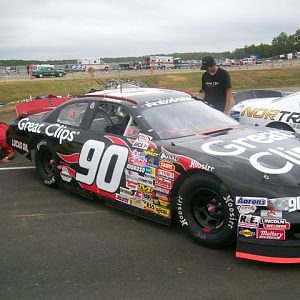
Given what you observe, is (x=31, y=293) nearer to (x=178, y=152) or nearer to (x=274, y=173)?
(x=178, y=152)

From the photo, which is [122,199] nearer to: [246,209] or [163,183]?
[163,183]

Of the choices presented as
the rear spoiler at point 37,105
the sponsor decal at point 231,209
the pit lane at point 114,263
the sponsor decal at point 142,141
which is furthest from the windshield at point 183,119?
the rear spoiler at point 37,105

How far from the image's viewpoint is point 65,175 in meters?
5.98

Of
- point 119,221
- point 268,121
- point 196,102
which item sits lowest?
point 119,221

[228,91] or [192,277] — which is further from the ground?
[228,91]

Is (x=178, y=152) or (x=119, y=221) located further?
(x=119, y=221)

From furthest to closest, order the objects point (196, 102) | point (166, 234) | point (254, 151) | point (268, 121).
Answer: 1. point (268, 121)
2. point (196, 102)
3. point (166, 234)
4. point (254, 151)

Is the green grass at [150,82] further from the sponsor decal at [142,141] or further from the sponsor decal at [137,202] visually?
the sponsor decal at [137,202]

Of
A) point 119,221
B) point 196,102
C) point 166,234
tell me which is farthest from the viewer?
point 196,102

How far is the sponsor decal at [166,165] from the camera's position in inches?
175

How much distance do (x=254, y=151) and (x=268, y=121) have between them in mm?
3374

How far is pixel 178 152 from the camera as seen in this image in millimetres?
4426

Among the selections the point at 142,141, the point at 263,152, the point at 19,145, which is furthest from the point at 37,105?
the point at 263,152

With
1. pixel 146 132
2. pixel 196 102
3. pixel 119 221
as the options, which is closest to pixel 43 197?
pixel 119 221
